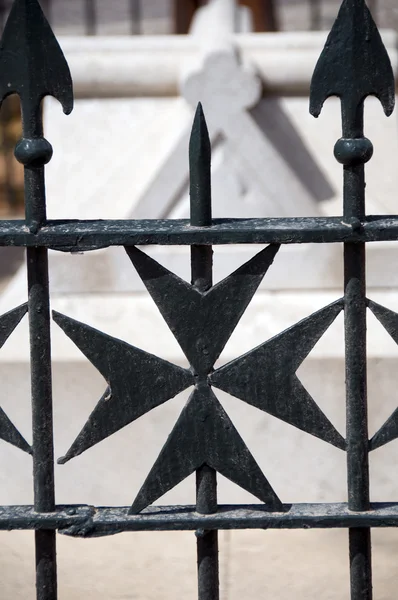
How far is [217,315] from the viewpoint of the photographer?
161 cm

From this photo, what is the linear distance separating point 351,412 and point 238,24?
2.24 meters

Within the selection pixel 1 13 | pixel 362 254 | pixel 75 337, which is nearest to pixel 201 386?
pixel 75 337

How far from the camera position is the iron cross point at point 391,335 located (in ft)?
5.31

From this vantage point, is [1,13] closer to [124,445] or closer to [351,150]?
[124,445]

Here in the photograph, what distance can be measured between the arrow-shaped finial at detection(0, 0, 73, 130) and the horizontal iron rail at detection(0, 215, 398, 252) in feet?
0.64

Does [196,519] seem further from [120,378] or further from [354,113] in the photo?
[354,113]

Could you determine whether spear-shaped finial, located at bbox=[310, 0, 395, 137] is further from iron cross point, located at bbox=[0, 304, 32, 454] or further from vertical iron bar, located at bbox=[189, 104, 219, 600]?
iron cross point, located at bbox=[0, 304, 32, 454]

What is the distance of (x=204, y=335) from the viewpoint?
1.62m

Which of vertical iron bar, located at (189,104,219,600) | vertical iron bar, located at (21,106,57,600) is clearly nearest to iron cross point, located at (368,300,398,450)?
vertical iron bar, located at (189,104,219,600)

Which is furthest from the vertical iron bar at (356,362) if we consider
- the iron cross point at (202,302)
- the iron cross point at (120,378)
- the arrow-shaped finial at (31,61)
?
the arrow-shaped finial at (31,61)

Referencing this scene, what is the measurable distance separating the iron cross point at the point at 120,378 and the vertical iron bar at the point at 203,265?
145mm

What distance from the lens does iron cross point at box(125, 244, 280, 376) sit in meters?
1.60

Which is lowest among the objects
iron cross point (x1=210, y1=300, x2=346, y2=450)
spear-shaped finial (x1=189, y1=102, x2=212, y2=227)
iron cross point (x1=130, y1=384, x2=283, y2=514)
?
iron cross point (x1=130, y1=384, x2=283, y2=514)

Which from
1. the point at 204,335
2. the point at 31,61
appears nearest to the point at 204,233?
the point at 204,335
